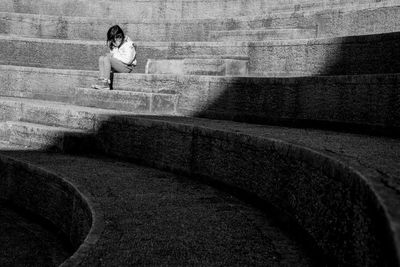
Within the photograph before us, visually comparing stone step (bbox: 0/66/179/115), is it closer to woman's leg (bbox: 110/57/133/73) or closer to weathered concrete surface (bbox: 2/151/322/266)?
woman's leg (bbox: 110/57/133/73)

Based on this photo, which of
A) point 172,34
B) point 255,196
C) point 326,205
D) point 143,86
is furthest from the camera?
point 172,34

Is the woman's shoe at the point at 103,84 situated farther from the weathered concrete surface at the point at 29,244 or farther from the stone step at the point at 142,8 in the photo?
the stone step at the point at 142,8

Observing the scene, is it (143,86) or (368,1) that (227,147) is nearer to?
(143,86)

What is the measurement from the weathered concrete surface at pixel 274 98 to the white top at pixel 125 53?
52 cm

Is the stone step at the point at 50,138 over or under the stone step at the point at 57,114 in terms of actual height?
under

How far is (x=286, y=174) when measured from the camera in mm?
3320

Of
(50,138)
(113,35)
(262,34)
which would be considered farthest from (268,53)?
(50,138)

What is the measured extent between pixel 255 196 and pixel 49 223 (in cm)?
210

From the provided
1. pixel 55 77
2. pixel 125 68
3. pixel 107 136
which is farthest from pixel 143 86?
pixel 55 77

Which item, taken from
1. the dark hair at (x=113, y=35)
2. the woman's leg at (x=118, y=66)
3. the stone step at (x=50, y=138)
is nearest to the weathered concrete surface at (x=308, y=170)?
the stone step at (x=50, y=138)

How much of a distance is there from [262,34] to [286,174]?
17.9 feet

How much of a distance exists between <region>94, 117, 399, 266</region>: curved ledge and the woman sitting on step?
2.26 meters

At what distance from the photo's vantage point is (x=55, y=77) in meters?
9.22

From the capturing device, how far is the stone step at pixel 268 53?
568 cm
